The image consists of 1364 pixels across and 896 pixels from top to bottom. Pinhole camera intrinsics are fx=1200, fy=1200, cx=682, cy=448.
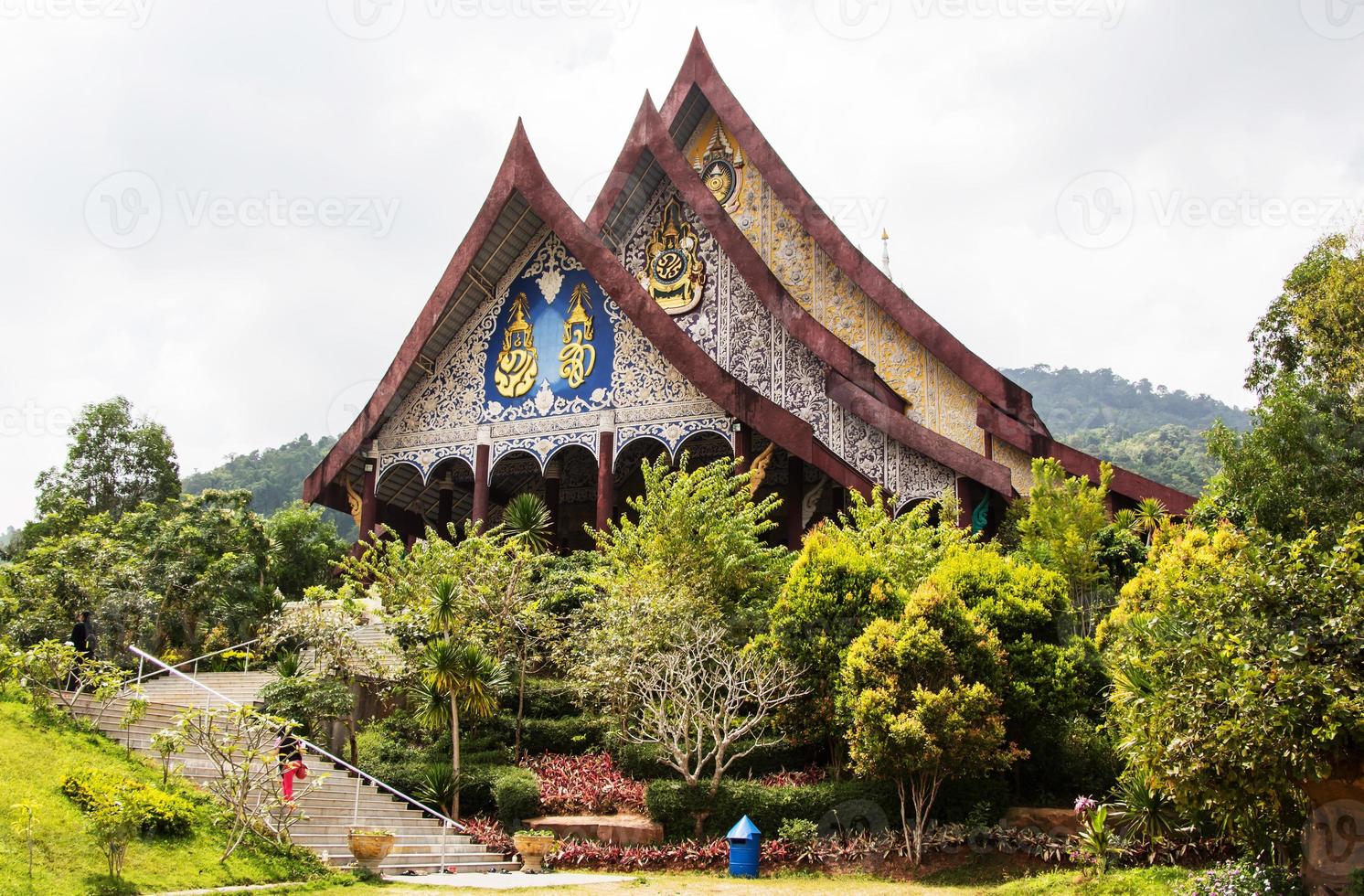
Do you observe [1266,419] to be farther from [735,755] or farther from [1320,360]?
[735,755]

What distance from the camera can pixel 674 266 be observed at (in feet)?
75.9

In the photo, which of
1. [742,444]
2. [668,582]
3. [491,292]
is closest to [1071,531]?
[742,444]

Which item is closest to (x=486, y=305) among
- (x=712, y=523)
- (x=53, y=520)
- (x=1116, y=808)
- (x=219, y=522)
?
(x=219, y=522)

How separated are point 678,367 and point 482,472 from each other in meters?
4.22

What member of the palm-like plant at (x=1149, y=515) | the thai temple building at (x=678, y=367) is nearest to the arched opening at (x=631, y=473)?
the thai temple building at (x=678, y=367)

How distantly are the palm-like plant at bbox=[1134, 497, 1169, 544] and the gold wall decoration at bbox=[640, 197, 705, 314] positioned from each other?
875 cm

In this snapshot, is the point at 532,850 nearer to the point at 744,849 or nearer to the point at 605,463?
the point at 744,849

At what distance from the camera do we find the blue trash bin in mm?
12031

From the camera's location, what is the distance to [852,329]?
73.6ft

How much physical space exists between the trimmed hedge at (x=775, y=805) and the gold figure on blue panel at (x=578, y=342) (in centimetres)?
943

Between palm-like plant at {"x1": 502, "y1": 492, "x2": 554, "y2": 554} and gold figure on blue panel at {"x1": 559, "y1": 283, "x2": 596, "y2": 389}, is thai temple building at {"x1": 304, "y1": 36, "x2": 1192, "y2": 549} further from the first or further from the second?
palm-like plant at {"x1": 502, "y1": 492, "x2": 554, "y2": 554}

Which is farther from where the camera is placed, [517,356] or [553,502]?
[553,502]

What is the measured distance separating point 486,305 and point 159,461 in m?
13.5

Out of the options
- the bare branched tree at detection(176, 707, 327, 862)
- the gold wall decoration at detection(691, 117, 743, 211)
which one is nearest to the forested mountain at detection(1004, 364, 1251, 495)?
the gold wall decoration at detection(691, 117, 743, 211)
